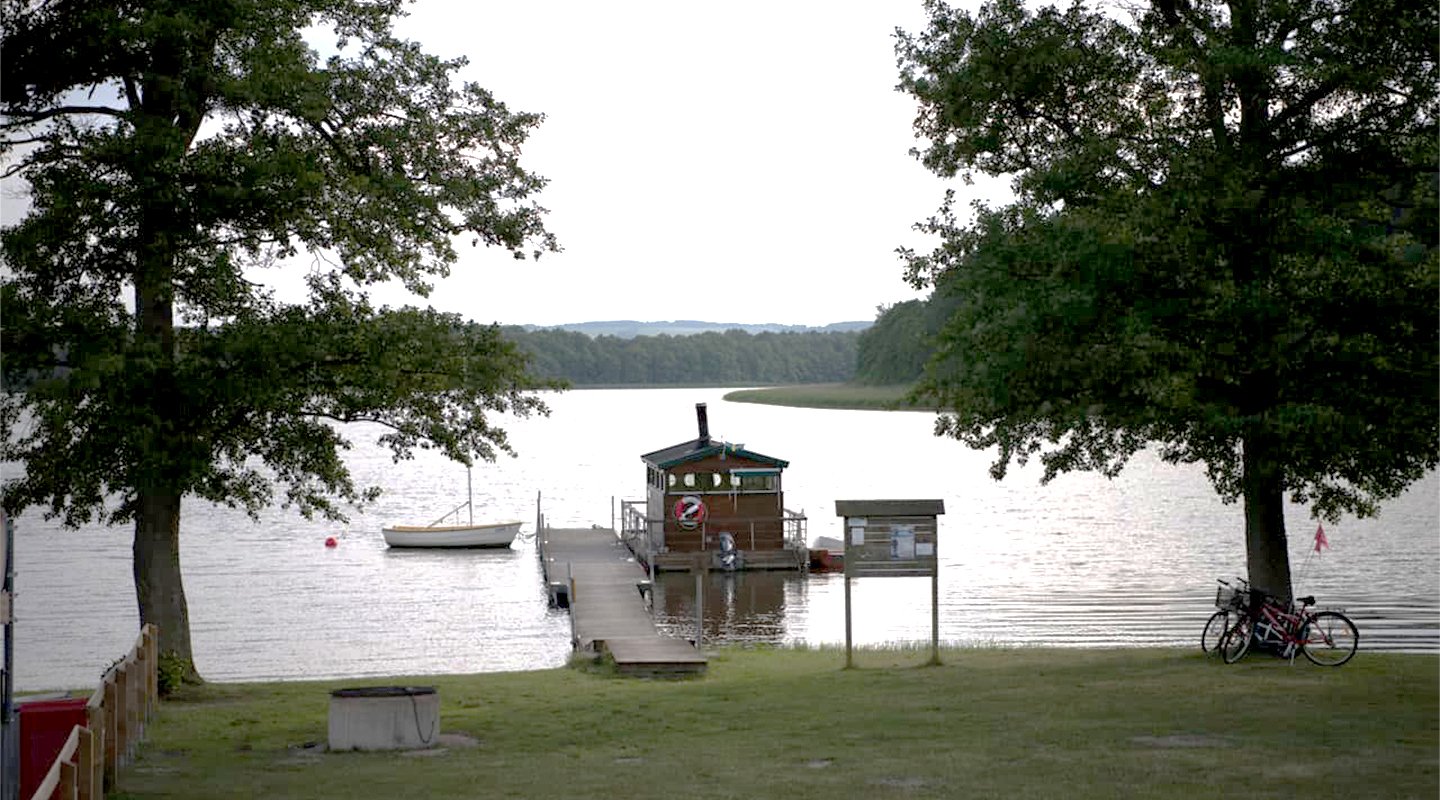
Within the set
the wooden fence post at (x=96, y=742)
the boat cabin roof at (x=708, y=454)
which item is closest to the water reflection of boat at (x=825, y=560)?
the boat cabin roof at (x=708, y=454)

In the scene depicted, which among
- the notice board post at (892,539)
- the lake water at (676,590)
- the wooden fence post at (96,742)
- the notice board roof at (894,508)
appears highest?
the notice board roof at (894,508)

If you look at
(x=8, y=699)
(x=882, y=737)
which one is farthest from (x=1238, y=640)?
(x=8, y=699)

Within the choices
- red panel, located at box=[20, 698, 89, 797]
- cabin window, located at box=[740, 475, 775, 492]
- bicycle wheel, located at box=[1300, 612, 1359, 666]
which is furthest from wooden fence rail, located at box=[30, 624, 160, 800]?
cabin window, located at box=[740, 475, 775, 492]

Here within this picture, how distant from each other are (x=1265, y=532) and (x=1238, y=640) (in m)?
1.59

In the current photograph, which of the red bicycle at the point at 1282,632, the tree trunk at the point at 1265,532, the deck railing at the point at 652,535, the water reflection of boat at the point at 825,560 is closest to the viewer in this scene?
the red bicycle at the point at 1282,632

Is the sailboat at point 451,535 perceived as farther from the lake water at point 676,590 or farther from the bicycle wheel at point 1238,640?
the bicycle wheel at point 1238,640

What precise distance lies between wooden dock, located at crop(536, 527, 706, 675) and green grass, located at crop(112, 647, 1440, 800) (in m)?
1.41

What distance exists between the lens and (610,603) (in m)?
35.4

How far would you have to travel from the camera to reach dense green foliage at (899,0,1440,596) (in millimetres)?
16891

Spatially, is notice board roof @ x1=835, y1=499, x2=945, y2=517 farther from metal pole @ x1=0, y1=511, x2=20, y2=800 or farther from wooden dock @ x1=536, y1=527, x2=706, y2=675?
metal pole @ x1=0, y1=511, x2=20, y2=800

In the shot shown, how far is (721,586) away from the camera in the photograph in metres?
44.4

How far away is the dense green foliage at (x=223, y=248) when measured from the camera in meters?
17.8

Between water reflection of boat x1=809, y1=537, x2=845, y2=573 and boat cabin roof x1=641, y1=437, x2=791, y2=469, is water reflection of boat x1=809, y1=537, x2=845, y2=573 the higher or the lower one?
the lower one

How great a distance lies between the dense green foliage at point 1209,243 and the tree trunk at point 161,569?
10.2 meters
